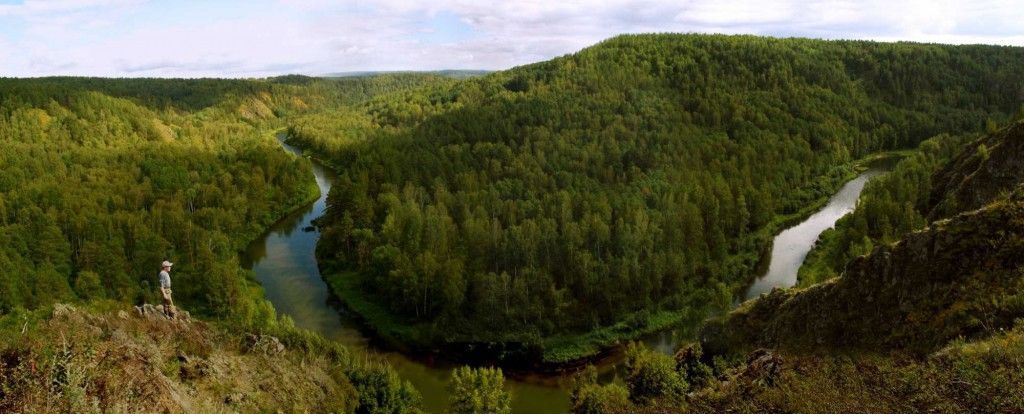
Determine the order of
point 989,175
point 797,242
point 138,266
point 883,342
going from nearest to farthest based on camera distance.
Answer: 1. point 883,342
2. point 989,175
3. point 138,266
4. point 797,242

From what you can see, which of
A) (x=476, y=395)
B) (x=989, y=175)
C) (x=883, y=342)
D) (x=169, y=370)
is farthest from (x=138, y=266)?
(x=989, y=175)

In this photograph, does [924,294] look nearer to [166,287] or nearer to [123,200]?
[166,287]

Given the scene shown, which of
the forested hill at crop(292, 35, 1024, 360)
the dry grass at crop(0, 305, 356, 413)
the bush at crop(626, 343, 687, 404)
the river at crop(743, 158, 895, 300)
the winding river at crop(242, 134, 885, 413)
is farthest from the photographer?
the river at crop(743, 158, 895, 300)

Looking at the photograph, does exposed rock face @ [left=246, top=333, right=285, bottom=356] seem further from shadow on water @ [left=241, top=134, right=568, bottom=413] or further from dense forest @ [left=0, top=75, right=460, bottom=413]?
shadow on water @ [left=241, top=134, right=568, bottom=413]

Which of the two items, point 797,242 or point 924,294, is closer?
point 924,294

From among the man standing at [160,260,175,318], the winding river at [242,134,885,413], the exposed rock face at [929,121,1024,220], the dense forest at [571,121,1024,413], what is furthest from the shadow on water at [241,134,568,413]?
the exposed rock face at [929,121,1024,220]

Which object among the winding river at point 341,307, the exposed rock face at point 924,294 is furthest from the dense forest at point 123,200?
the exposed rock face at point 924,294
